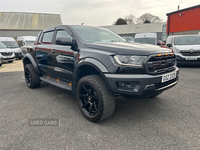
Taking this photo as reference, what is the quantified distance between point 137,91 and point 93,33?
178 cm

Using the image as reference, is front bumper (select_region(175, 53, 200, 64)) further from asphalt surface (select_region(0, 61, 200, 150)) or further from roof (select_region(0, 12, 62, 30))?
roof (select_region(0, 12, 62, 30))

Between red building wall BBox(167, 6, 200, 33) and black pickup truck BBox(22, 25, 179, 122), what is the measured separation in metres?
17.1

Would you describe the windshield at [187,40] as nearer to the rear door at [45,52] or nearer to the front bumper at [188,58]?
the front bumper at [188,58]

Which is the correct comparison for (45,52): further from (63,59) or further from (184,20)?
(184,20)

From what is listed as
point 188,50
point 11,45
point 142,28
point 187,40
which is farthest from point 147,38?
point 142,28

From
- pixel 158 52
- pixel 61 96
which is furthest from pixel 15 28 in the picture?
pixel 158 52

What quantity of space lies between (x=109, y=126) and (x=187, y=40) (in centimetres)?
804

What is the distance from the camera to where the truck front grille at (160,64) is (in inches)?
92.1

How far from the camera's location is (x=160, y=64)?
249 cm

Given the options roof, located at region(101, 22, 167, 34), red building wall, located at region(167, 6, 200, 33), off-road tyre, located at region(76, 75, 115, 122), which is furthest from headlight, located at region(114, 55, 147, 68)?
roof, located at region(101, 22, 167, 34)

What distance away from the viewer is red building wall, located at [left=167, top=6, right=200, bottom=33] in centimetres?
1669

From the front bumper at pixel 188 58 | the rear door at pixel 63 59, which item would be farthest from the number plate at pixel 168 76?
the front bumper at pixel 188 58

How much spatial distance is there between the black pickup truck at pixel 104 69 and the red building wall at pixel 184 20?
17108 mm

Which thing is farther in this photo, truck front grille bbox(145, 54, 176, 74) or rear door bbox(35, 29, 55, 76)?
rear door bbox(35, 29, 55, 76)
